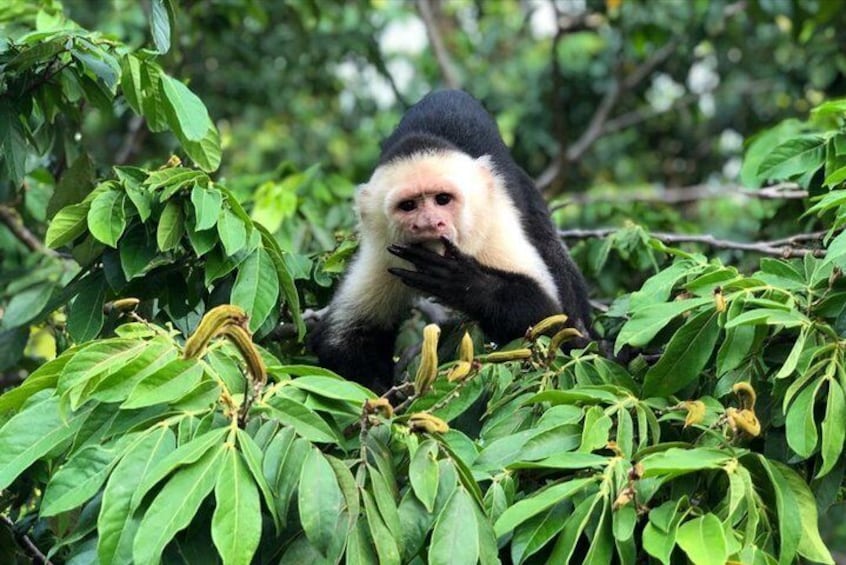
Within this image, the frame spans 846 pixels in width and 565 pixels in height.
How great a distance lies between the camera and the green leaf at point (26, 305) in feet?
10.9

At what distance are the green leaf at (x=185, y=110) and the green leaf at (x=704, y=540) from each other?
1474 millimetres

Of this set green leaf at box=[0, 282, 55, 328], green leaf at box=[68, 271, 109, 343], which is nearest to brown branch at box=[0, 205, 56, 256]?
green leaf at box=[0, 282, 55, 328]

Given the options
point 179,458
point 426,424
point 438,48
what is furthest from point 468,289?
point 438,48

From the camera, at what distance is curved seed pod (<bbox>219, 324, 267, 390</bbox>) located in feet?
5.99

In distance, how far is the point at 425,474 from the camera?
192 centimetres

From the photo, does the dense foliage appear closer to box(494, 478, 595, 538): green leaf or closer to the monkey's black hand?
box(494, 478, 595, 538): green leaf

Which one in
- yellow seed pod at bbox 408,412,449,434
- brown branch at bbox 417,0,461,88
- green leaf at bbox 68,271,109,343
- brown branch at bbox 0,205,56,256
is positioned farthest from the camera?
brown branch at bbox 417,0,461,88

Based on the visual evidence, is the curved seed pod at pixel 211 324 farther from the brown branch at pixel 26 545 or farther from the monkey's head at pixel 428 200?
the monkey's head at pixel 428 200

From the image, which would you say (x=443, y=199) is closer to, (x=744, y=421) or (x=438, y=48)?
(x=744, y=421)

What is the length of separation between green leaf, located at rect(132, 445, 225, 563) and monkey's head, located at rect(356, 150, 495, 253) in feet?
5.42

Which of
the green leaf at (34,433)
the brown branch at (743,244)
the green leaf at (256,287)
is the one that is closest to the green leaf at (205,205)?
the green leaf at (256,287)

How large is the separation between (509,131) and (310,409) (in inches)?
238

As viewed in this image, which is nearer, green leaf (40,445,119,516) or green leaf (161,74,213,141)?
green leaf (40,445,119,516)

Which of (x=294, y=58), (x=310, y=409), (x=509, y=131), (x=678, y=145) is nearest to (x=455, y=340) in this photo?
(x=310, y=409)
